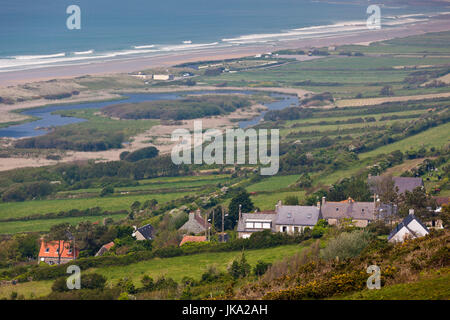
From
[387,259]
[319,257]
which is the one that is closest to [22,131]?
[319,257]

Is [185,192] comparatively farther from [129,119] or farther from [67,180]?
[129,119]

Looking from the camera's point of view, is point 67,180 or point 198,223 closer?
point 198,223

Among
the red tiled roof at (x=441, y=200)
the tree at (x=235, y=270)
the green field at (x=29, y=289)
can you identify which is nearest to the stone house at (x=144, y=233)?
the green field at (x=29, y=289)

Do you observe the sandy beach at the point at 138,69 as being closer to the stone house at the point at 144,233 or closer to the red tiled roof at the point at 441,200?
the stone house at the point at 144,233

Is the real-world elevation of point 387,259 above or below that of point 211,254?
above

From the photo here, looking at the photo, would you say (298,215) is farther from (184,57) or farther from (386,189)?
(184,57)

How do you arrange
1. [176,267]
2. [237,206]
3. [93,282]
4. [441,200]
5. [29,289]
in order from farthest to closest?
[237,206]
[441,200]
[176,267]
[29,289]
[93,282]

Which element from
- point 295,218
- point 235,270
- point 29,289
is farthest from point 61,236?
point 295,218
